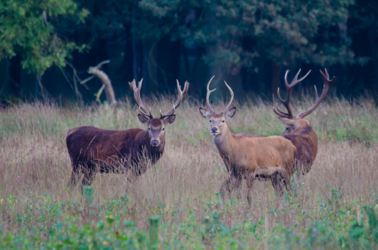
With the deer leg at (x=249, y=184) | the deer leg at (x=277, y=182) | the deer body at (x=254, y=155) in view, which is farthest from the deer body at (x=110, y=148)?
the deer leg at (x=277, y=182)

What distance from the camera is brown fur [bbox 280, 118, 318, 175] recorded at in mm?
6523

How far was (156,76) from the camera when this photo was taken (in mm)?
21141

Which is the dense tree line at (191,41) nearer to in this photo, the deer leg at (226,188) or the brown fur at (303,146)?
the brown fur at (303,146)

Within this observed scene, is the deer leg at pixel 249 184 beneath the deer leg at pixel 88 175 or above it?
above

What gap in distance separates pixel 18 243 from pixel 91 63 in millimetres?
20437

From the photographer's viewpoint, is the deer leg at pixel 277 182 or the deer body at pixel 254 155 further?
the deer leg at pixel 277 182

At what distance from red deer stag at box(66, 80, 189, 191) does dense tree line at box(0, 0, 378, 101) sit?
321 inches

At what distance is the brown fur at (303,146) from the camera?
652 centimetres

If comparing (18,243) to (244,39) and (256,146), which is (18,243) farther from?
(244,39)

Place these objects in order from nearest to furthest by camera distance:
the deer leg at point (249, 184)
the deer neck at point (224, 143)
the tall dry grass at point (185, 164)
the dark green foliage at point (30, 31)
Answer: the tall dry grass at point (185, 164), the deer leg at point (249, 184), the deer neck at point (224, 143), the dark green foliage at point (30, 31)

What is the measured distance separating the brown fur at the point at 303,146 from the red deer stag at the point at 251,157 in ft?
0.67

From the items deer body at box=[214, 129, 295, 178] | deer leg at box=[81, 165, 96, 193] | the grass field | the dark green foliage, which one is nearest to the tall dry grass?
the grass field

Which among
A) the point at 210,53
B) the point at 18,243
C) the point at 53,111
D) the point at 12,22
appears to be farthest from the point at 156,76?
the point at 18,243

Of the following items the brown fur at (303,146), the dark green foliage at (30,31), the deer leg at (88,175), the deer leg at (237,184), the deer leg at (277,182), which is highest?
the dark green foliage at (30,31)
